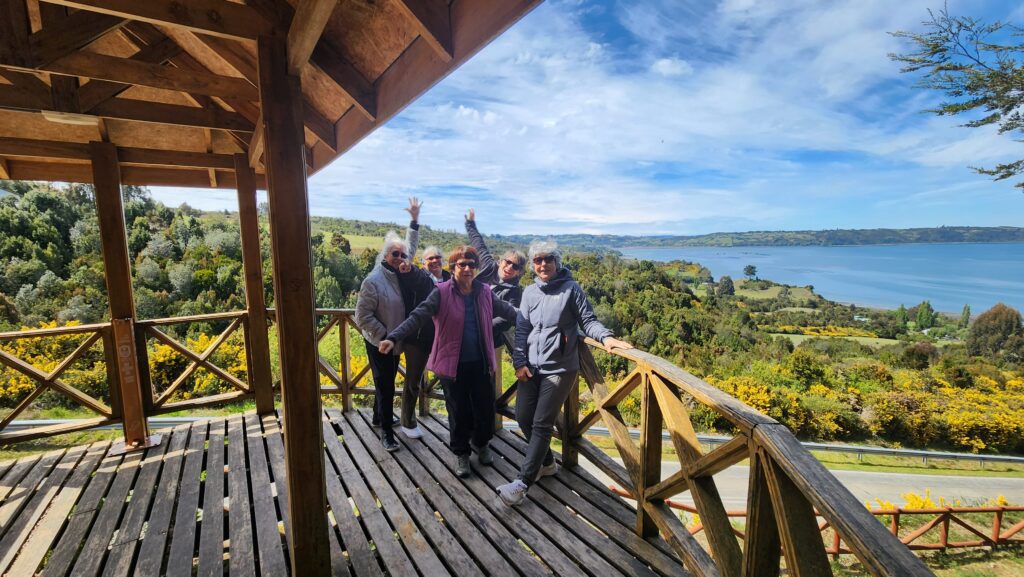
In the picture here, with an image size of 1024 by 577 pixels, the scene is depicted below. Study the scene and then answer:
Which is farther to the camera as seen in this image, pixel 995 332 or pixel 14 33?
pixel 995 332

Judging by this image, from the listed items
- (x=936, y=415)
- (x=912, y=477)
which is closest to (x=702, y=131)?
(x=936, y=415)

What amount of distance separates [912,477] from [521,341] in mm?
14219

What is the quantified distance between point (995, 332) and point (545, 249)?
40397 mm

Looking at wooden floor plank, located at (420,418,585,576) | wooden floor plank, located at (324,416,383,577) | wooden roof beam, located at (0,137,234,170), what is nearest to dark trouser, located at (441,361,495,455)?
wooden floor plank, located at (420,418,585,576)

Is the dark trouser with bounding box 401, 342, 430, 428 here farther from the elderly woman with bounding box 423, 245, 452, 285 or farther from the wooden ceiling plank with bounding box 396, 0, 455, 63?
the wooden ceiling plank with bounding box 396, 0, 455, 63

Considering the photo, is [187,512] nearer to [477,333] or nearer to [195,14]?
[477,333]

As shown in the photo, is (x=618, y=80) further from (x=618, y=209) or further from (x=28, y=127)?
(x=28, y=127)

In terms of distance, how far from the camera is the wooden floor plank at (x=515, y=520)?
1.87 meters

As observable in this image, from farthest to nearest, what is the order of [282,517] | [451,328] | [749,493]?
[451,328] < [282,517] < [749,493]

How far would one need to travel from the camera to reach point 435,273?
2.97 metres

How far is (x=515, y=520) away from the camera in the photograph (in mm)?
2172

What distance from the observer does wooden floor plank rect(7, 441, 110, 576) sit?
1961 mm

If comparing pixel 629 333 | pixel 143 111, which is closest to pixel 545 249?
pixel 143 111

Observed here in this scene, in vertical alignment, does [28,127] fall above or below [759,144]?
below
